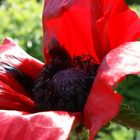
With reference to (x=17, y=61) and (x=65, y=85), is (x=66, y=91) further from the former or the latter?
(x=17, y=61)

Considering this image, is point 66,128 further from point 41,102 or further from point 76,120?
point 41,102

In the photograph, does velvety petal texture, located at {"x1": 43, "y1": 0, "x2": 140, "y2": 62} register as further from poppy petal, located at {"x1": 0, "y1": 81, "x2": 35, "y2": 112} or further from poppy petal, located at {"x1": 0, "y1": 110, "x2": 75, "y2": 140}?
poppy petal, located at {"x1": 0, "y1": 110, "x2": 75, "y2": 140}

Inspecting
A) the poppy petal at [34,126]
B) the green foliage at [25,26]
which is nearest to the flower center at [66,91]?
the poppy petal at [34,126]

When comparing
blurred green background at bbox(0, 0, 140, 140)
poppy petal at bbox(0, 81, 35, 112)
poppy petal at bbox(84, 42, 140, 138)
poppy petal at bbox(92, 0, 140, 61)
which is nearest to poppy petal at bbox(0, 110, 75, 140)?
poppy petal at bbox(84, 42, 140, 138)

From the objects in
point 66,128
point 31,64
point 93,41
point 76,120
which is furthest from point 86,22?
point 66,128

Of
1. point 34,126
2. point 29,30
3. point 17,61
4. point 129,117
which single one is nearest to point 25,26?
point 29,30
